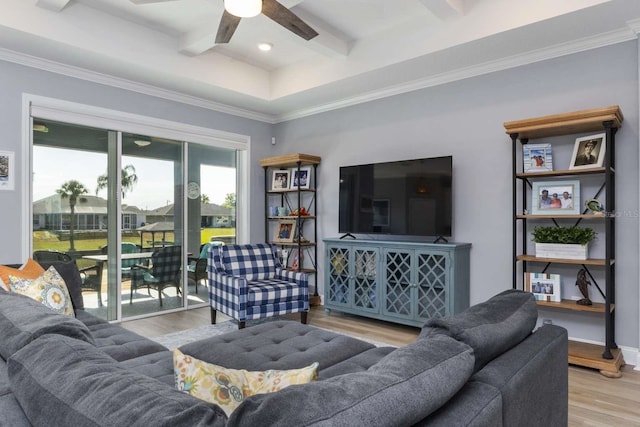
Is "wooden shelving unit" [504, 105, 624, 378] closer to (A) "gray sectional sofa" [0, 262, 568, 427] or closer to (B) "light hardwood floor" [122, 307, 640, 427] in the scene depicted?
(B) "light hardwood floor" [122, 307, 640, 427]

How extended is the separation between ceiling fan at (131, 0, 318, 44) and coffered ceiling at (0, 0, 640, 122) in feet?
1.03

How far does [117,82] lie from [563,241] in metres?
4.39

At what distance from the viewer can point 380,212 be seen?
14.3ft

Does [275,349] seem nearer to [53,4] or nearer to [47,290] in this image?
[47,290]

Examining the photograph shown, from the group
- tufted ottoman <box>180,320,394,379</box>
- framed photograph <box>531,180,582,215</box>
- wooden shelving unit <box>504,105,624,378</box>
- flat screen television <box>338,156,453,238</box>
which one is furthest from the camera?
flat screen television <box>338,156,453,238</box>

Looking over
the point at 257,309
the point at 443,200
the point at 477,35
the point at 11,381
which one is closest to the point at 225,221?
the point at 257,309

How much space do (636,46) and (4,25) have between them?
4787 mm

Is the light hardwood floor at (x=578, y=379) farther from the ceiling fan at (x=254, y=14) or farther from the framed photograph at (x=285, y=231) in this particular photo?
the ceiling fan at (x=254, y=14)

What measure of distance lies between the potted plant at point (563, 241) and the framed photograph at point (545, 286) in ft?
0.60

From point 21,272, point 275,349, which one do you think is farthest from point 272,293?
point 21,272

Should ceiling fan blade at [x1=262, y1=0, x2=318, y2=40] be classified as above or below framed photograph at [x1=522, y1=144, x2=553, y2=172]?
above

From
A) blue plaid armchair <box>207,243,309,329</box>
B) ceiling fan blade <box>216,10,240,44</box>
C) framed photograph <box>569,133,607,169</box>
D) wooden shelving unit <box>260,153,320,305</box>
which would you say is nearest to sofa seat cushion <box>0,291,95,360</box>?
ceiling fan blade <box>216,10,240,44</box>

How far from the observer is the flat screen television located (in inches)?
154

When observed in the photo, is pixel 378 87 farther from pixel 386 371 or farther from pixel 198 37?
pixel 386 371
